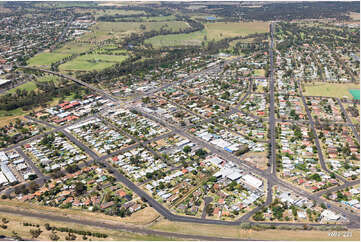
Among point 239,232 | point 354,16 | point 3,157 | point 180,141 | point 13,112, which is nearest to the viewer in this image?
point 239,232

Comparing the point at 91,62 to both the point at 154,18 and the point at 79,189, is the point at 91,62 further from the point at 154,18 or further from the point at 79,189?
the point at 154,18

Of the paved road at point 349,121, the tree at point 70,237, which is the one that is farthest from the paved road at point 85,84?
the paved road at point 349,121

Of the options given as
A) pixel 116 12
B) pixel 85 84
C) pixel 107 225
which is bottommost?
pixel 107 225

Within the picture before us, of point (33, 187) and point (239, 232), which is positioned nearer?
point (239, 232)

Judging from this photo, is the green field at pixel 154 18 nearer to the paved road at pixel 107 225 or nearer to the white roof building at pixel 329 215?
the paved road at pixel 107 225

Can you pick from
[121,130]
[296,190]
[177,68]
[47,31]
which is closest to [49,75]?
[177,68]

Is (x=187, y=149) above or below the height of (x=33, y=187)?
above

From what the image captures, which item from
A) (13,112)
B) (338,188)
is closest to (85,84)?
(13,112)
